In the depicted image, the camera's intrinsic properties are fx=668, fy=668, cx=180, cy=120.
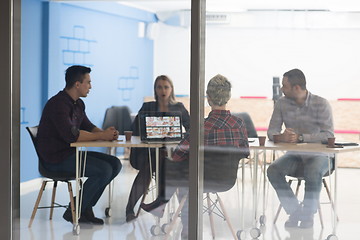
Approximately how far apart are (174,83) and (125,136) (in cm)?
51

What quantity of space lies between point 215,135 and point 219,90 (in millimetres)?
303

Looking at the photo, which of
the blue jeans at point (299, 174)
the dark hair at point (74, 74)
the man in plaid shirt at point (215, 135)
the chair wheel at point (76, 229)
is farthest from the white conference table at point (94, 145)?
the blue jeans at point (299, 174)

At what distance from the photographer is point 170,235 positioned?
4.57 meters

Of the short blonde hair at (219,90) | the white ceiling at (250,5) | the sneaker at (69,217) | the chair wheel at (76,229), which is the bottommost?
the chair wheel at (76,229)

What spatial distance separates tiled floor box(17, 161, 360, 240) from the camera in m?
4.20

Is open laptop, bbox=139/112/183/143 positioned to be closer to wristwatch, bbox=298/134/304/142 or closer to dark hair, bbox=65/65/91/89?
dark hair, bbox=65/65/91/89

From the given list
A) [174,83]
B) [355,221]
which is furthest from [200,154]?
[355,221]

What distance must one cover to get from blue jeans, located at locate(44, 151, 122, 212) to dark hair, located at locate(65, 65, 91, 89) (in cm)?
50

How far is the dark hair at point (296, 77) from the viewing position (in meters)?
4.26

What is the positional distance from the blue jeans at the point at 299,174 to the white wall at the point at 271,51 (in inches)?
16.7

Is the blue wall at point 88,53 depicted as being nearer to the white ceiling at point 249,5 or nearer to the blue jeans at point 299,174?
the white ceiling at point 249,5

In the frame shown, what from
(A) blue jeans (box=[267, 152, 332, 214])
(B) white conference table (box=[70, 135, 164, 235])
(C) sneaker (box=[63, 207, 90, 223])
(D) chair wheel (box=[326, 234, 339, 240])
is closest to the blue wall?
(B) white conference table (box=[70, 135, 164, 235])

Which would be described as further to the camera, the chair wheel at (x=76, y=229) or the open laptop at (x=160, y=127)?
the chair wheel at (x=76, y=229)

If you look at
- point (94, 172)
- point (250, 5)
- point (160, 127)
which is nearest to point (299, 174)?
point (160, 127)
